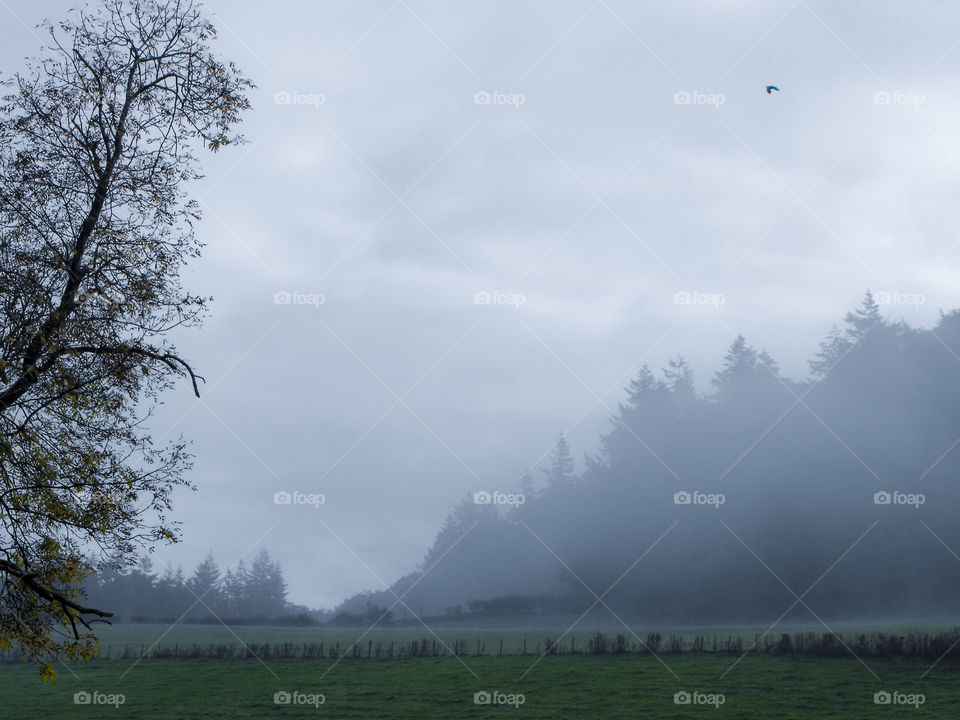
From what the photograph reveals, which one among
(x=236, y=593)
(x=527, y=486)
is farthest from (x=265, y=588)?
(x=527, y=486)

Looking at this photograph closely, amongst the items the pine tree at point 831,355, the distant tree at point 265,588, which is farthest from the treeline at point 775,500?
the distant tree at point 265,588

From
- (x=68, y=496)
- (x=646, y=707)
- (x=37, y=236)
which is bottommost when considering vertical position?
(x=646, y=707)

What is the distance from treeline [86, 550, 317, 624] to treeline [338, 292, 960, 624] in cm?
4734

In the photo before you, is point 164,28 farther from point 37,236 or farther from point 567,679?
point 567,679

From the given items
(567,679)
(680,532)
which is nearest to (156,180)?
(567,679)

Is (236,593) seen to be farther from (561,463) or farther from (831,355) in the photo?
(831,355)

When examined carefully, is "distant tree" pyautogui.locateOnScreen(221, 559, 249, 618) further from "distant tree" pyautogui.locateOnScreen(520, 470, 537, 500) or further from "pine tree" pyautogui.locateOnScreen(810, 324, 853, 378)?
"pine tree" pyautogui.locateOnScreen(810, 324, 853, 378)

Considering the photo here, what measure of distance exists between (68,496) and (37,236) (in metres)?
5.42

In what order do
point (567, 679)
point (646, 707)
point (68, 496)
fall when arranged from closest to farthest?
point (68, 496), point (646, 707), point (567, 679)

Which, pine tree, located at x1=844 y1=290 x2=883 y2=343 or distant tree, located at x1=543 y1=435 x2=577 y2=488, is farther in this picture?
distant tree, located at x1=543 y1=435 x2=577 y2=488

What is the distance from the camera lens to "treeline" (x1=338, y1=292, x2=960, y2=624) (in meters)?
73.3

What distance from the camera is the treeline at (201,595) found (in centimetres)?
13188

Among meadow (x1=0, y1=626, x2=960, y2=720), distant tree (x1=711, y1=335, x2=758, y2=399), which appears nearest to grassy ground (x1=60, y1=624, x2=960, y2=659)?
meadow (x1=0, y1=626, x2=960, y2=720)

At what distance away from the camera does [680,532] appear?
9138 centimetres
